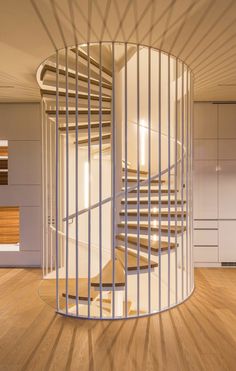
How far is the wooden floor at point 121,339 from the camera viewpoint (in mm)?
2250

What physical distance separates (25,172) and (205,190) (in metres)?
2.89

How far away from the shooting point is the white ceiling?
7.93 feet

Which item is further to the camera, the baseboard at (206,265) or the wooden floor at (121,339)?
the baseboard at (206,265)

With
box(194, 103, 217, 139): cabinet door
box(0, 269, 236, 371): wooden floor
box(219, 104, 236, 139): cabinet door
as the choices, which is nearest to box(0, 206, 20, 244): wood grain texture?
box(0, 269, 236, 371): wooden floor

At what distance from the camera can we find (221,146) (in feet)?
16.4

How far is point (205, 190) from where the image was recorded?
4.98 meters

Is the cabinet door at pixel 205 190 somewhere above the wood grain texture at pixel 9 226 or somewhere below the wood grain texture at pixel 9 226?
above

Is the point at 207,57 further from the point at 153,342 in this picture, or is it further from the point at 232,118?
the point at 153,342

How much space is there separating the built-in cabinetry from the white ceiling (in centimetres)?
137

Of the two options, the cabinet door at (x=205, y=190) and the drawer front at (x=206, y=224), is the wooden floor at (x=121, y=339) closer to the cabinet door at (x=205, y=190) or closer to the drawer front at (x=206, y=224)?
the drawer front at (x=206, y=224)

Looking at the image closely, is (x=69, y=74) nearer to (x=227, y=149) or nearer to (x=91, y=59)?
(x=91, y=59)

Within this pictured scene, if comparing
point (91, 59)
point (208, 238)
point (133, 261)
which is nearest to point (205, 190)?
point (208, 238)

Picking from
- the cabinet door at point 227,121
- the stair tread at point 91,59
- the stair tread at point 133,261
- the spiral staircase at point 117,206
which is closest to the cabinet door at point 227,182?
the cabinet door at point 227,121

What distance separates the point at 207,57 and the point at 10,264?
4.12 meters
